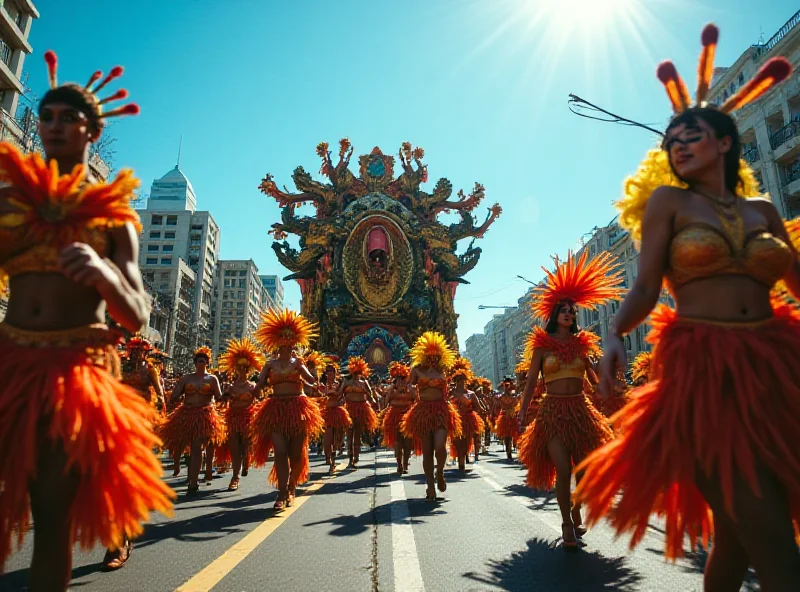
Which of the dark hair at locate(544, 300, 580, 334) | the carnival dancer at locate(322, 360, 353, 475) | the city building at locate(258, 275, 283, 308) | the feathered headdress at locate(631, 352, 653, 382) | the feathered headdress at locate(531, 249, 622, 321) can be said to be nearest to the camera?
the feathered headdress at locate(531, 249, 622, 321)

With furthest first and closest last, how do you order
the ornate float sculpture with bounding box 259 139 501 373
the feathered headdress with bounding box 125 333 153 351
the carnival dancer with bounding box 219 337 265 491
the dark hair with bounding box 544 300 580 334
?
the ornate float sculpture with bounding box 259 139 501 373 < the feathered headdress with bounding box 125 333 153 351 < the carnival dancer with bounding box 219 337 265 491 < the dark hair with bounding box 544 300 580 334

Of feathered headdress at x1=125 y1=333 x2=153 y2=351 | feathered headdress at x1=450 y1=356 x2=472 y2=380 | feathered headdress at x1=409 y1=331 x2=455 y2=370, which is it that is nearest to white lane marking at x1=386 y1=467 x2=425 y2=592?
feathered headdress at x1=409 y1=331 x2=455 y2=370

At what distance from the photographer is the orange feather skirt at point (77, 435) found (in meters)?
1.92

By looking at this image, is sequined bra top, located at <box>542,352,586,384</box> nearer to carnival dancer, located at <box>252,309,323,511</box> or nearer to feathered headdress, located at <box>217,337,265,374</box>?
carnival dancer, located at <box>252,309,323,511</box>

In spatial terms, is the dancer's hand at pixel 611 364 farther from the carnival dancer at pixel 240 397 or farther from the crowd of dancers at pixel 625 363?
the carnival dancer at pixel 240 397

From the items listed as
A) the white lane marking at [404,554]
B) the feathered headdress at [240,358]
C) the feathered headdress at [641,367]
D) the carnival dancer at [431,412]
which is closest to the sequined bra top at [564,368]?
the white lane marking at [404,554]

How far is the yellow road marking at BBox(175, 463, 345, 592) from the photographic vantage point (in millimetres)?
3205

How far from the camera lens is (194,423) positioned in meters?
8.04

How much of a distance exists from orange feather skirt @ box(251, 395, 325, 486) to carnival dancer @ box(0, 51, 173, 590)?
4497 mm

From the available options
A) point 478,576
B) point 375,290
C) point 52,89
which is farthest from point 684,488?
point 375,290

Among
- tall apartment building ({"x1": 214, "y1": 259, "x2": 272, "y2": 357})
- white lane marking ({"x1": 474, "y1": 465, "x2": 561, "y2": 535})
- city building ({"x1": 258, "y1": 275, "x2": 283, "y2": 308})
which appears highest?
city building ({"x1": 258, "y1": 275, "x2": 283, "y2": 308})

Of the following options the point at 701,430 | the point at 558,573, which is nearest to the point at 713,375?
the point at 701,430

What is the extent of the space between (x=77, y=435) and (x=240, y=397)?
8144 mm

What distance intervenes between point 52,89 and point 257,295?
377ft
